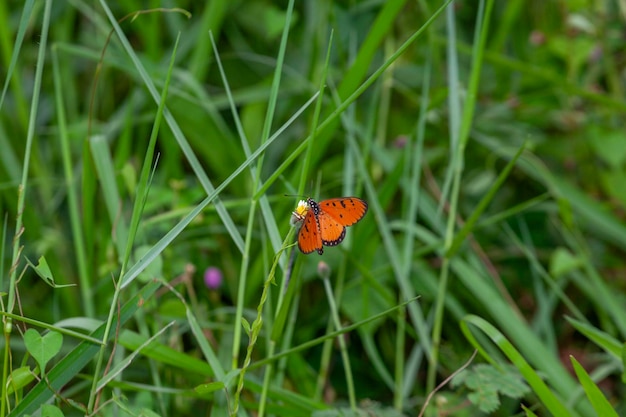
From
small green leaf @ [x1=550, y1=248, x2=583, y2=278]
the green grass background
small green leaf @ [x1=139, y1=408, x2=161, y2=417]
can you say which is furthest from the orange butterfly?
small green leaf @ [x1=550, y1=248, x2=583, y2=278]

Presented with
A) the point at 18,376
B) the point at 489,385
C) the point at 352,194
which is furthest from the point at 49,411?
the point at 352,194

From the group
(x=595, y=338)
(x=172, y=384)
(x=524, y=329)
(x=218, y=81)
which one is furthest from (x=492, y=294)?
(x=218, y=81)

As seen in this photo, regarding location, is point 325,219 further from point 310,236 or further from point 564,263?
point 564,263

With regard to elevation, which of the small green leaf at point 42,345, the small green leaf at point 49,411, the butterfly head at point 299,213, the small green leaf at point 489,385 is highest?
the butterfly head at point 299,213

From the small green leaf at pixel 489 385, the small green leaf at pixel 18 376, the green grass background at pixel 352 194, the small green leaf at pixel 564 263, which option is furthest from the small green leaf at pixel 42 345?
the small green leaf at pixel 564 263

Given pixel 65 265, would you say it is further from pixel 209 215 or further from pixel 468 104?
pixel 468 104

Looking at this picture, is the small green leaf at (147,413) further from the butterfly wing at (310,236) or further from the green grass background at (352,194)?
the butterfly wing at (310,236)

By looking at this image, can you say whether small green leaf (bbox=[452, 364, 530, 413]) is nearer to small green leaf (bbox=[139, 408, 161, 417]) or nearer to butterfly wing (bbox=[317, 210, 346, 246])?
butterfly wing (bbox=[317, 210, 346, 246])
